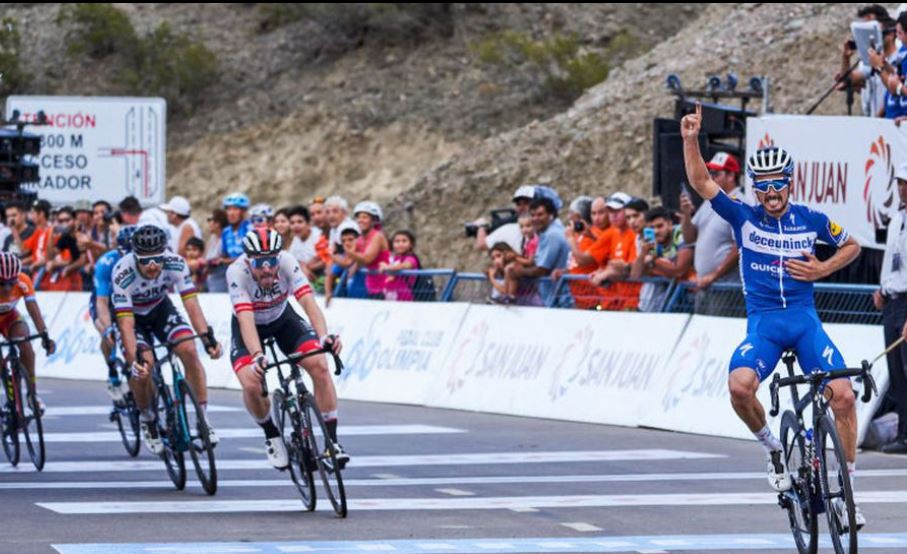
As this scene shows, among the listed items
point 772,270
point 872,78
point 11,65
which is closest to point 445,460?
point 772,270

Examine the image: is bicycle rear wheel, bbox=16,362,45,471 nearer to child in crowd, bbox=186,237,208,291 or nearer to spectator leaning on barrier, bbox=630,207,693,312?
spectator leaning on barrier, bbox=630,207,693,312

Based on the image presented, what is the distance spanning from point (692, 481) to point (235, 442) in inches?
194

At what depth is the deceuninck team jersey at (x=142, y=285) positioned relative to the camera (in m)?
14.6

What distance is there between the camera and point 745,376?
10398 mm

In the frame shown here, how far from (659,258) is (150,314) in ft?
18.1

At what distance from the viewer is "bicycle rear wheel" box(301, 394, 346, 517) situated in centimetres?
1192

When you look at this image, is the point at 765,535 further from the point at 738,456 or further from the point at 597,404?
the point at 597,404

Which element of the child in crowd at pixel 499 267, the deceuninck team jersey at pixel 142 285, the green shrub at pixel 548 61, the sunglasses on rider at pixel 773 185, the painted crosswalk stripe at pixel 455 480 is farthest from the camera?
the green shrub at pixel 548 61

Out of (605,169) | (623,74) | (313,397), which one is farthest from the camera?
(623,74)

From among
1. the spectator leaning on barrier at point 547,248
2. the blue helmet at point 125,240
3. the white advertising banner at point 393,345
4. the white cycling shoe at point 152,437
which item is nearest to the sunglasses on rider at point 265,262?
the white cycling shoe at point 152,437

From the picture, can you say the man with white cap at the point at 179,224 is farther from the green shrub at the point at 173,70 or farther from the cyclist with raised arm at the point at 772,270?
the green shrub at the point at 173,70

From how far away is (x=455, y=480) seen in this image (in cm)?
1402

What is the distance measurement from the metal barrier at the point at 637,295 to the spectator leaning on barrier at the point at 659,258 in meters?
0.01

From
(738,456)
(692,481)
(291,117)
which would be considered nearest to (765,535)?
(692,481)
